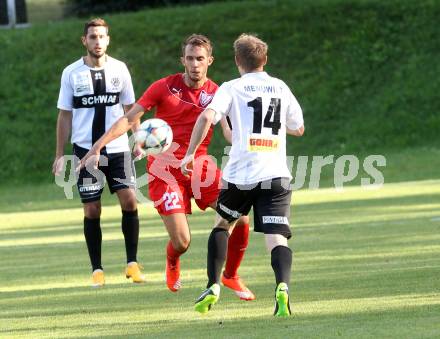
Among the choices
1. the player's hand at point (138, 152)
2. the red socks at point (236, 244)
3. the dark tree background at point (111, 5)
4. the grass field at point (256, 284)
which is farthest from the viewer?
the dark tree background at point (111, 5)

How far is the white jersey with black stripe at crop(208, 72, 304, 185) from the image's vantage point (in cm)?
875

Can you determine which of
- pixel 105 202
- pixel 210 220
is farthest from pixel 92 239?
pixel 105 202

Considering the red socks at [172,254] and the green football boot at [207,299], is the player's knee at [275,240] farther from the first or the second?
the red socks at [172,254]

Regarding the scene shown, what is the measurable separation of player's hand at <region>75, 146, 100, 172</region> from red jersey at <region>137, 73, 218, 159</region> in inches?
22.2

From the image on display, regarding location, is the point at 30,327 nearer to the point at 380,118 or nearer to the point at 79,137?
the point at 79,137

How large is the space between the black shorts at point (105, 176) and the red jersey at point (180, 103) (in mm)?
1217

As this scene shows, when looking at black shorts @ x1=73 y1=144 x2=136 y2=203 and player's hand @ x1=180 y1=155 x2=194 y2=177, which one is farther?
black shorts @ x1=73 y1=144 x2=136 y2=203

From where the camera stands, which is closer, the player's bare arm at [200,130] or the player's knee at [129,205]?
the player's bare arm at [200,130]

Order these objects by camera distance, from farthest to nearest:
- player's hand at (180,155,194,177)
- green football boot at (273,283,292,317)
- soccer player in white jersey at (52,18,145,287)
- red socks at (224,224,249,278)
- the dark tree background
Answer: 1. the dark tree background
2. soccer player in white jersey at (52,18,145,287)
3. red socks at (224,224,249,278)
4. player's hand at (180,155,194,177)
5. green football boot at (273,283,292,317)

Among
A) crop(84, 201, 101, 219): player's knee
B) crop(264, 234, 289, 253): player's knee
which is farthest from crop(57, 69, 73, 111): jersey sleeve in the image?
crop(264, 234, 289, 253): player's knee

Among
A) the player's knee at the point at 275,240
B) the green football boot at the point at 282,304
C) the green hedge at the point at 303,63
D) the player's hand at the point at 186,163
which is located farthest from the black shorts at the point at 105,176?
the green hedge at the point at 303,63

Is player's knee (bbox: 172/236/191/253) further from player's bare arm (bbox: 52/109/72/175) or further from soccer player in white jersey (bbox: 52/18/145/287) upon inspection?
player's bare arm (bbox: 52/109/72/175)

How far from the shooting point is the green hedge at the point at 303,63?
3034cm

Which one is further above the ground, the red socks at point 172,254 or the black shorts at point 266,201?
the black shorts at point 266,201
